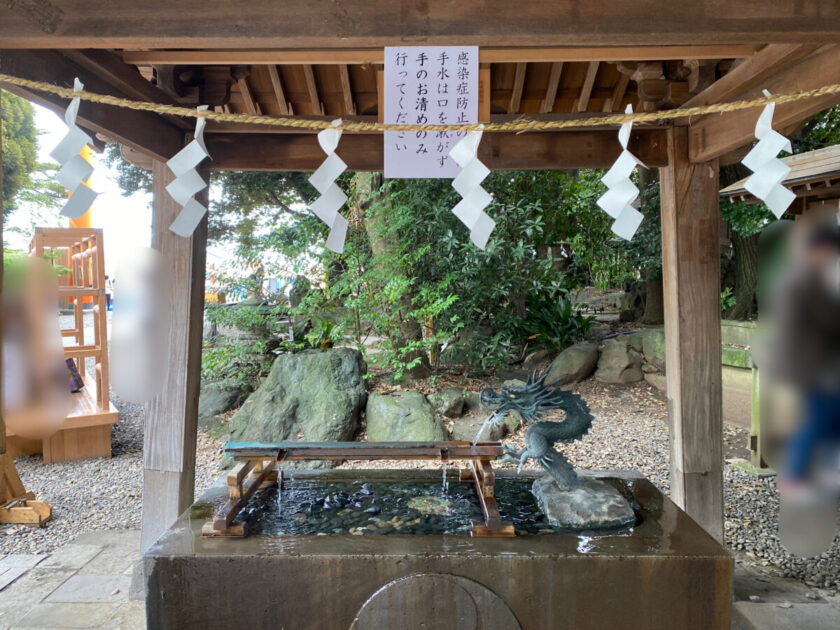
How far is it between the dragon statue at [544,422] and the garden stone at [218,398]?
18.6ft

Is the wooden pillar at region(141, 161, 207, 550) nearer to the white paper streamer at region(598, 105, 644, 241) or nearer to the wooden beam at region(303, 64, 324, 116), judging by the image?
the wooden beam at region(303, 64, 324, 116)

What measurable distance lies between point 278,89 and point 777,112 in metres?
2.59

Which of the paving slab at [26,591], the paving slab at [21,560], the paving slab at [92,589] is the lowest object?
the paving slab at [21,560]

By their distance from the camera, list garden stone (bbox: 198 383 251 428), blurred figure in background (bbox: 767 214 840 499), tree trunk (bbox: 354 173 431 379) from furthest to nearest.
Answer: garden stone (bbox: 198 383 251 428), tree trunk (bbox: 354 173 431 379), blurred figure in background (bbox: 767 214 840 499)

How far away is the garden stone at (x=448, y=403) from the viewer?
21.9ft

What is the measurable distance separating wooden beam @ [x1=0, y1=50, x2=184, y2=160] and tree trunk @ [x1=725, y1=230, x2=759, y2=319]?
7.06 metres

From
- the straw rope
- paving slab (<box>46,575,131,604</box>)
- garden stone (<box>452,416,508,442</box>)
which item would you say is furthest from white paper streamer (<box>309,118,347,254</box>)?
garden stone (<box>452,416,508,442</box>)

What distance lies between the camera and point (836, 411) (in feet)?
4.57

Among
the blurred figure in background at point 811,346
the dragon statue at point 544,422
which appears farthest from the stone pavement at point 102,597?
the blurred figure in background at point 811,346

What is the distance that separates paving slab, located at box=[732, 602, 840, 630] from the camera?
2.98 metres

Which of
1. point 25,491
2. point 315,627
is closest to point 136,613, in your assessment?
point 315,627

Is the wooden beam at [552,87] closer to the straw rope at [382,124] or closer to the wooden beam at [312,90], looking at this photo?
the straw rope at [382,124]

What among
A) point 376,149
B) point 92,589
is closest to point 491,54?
point 376,149

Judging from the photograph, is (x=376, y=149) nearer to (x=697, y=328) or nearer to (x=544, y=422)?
(x=544, y=422)
